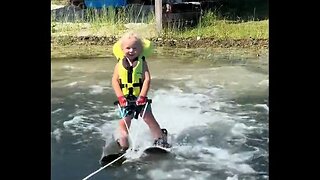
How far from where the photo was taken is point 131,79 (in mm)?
829

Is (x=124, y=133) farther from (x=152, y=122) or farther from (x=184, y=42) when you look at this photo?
(x=184, y=42)

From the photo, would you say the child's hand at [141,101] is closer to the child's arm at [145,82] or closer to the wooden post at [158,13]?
the child's arm at [145,82]

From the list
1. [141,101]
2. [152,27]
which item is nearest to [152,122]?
[141,101]

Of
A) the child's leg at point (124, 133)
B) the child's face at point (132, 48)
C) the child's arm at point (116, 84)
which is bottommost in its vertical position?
the child's leg at point (124, 133)

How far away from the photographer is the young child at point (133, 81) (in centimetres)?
83

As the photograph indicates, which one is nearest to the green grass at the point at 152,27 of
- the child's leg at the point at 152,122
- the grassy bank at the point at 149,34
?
the grassy bank at the point at 149,34

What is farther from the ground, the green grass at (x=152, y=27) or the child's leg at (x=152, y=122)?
the green grass at (x=152, y=27)

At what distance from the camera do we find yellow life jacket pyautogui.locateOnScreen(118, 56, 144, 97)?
→ 83 cm

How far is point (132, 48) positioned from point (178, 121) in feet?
0.38
